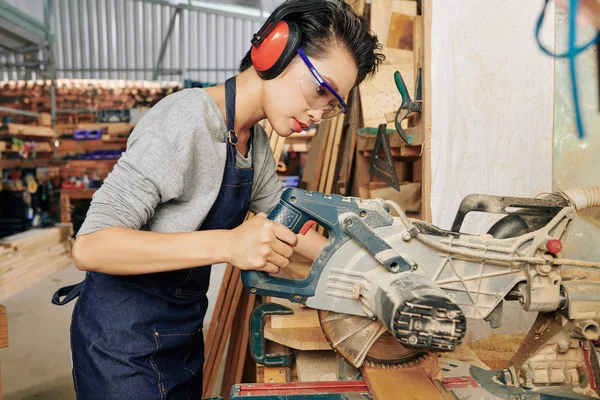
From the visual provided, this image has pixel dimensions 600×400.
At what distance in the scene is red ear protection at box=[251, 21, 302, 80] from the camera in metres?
1.26

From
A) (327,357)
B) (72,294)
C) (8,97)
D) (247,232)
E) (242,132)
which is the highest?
(8,97)

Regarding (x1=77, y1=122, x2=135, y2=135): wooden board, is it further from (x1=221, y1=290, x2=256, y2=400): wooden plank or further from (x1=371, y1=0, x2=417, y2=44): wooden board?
(x1=371, y1=0, x2=417, y2=44): wooden board

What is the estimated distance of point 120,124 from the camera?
783 centimetres

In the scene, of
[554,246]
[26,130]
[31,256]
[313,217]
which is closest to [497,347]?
[554,246]

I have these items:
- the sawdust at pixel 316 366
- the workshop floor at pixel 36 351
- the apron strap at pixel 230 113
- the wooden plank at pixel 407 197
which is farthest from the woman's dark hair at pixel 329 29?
the workshop floor at pixel 36 351

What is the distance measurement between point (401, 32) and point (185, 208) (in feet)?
5.69

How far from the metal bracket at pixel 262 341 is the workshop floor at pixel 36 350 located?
2.32 meters

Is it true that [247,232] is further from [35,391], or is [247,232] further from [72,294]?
[35,391]

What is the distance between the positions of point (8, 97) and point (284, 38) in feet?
25.6

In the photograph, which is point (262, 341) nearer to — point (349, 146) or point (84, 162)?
point (349, 146)

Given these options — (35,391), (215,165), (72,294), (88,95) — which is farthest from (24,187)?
(215,165)

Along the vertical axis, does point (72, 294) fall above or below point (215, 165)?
below

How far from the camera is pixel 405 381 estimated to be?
1199 mm

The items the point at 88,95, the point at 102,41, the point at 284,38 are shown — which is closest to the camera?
the point at 284,38
